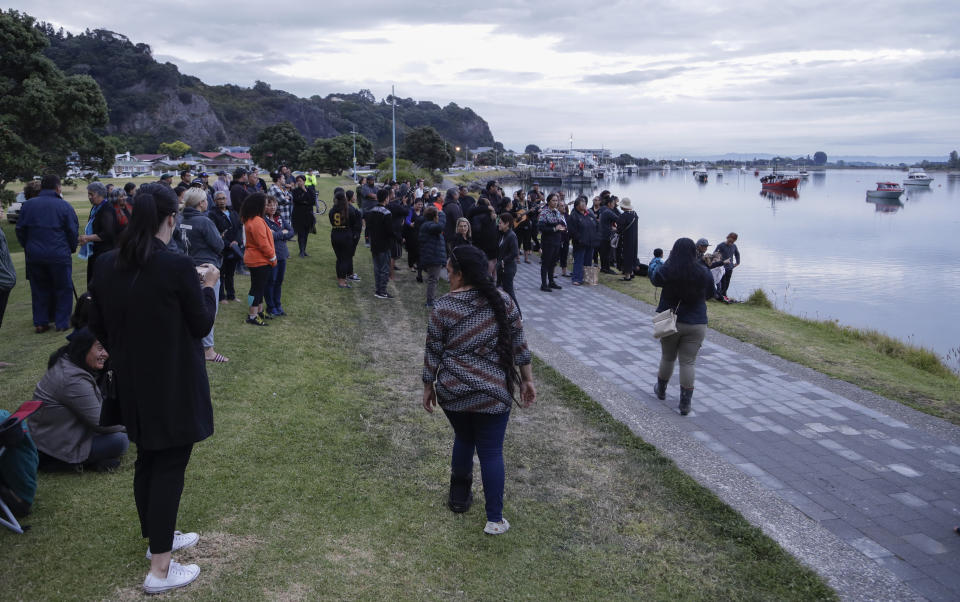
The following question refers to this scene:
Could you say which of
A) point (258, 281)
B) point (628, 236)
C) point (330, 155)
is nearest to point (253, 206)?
point (258, 281)

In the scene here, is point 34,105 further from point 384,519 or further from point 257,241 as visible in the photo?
point 384,519

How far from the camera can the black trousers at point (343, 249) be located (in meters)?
11.2

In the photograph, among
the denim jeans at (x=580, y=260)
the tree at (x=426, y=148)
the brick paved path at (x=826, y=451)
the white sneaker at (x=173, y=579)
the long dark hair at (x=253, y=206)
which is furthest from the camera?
the tree at (x=426, y=148)

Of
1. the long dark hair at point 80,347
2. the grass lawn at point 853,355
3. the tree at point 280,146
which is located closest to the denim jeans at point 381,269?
the grass lawn at point 853,355

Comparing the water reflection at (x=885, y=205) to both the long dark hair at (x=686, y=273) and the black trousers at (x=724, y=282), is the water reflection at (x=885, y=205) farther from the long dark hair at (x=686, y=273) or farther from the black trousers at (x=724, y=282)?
the long dark hair at (x=686, y=273)

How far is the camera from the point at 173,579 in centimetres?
306

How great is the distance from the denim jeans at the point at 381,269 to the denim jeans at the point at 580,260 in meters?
4.68

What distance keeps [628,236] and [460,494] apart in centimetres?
1181

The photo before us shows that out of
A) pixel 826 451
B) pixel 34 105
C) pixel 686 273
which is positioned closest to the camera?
pixel 826 451

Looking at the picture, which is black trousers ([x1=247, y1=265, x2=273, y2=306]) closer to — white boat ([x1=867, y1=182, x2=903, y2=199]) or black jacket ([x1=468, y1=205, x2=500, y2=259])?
black jacket ([x1=468, y1=205, x2=500, y2=259])

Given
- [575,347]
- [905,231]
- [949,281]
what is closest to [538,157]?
[905,231]

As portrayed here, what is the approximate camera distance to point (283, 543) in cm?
360

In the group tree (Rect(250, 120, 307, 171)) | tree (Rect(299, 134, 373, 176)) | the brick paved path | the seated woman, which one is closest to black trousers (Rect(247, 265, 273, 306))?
the seated woman

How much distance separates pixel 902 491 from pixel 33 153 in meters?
23.4
